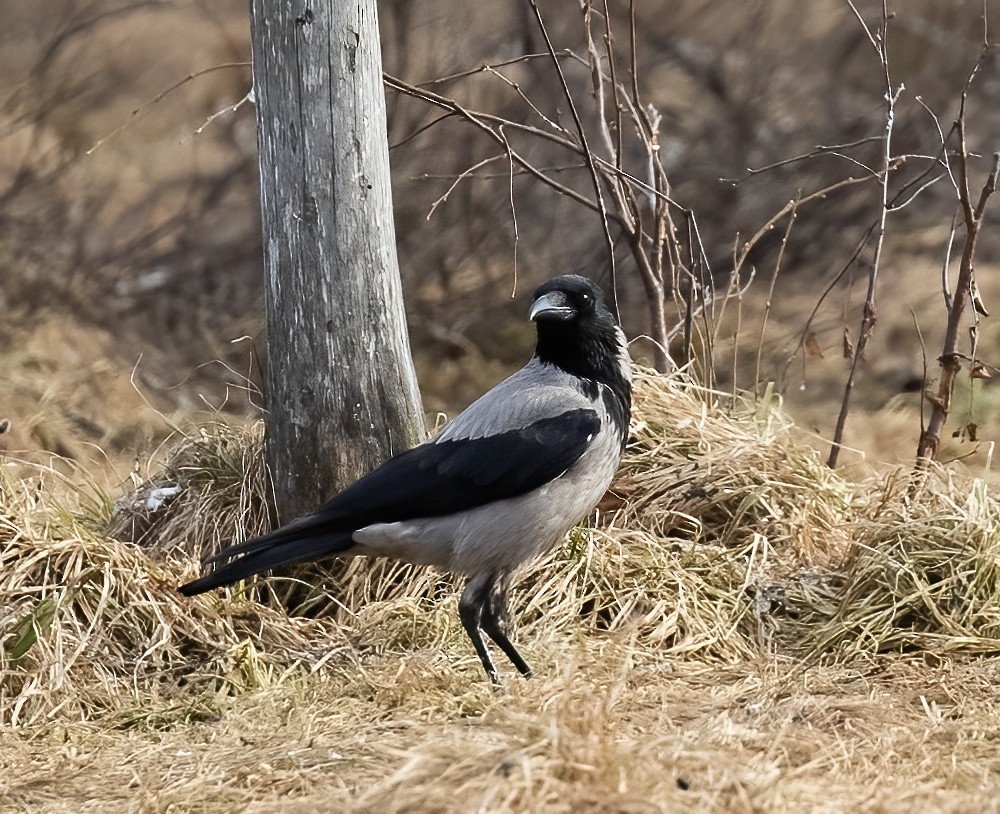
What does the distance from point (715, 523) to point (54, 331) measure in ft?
19.3

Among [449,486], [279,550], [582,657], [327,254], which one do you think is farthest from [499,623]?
[327,254]

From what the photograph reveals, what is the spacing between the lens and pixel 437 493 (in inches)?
160

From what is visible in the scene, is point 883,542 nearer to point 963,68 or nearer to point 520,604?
point 520,604

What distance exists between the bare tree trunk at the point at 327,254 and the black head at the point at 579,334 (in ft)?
2.27

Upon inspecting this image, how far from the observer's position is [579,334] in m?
4.33

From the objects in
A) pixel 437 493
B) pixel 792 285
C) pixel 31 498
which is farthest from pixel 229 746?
pixel 792 285

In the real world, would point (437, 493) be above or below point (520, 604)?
above

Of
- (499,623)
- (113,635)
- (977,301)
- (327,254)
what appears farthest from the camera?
(977,301)

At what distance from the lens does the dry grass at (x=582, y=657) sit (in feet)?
8.55

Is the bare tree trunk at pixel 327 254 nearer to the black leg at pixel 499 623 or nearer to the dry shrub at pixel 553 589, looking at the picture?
the dry shrub at pixel 553 589

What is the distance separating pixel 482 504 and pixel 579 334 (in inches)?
26.8

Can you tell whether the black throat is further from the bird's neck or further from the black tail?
the black tail

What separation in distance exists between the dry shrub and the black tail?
1.33 ft

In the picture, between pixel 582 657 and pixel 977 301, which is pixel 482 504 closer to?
pixel 582 657
